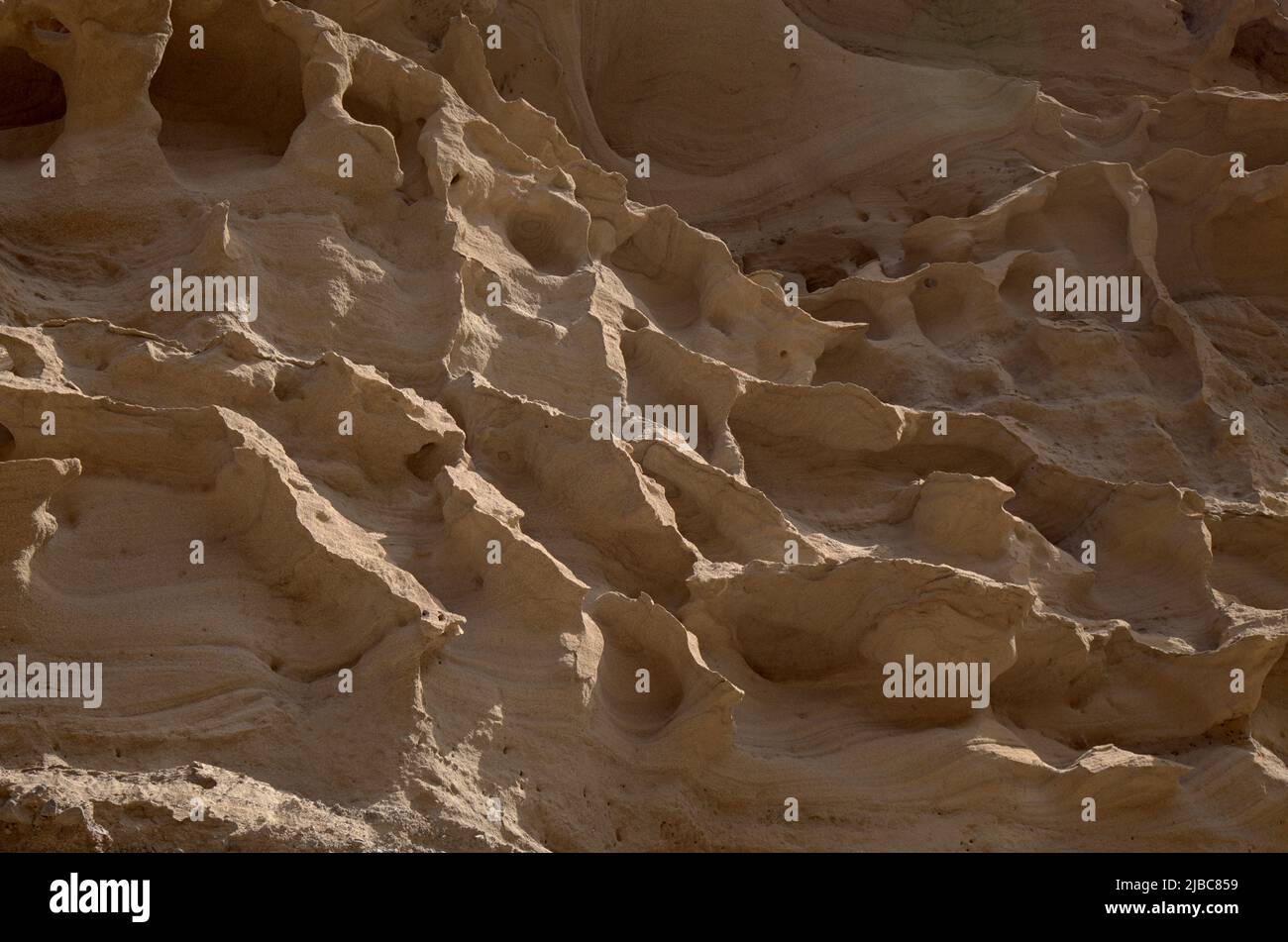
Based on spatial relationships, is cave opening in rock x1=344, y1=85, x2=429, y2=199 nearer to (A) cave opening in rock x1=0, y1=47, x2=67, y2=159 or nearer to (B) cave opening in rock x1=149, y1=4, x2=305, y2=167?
(B) cave opening in rock x1=149, y1=4, x2=305, y2=167

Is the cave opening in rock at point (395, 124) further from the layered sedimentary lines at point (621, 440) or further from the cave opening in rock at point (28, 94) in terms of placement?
the cave opening in rock at point (28, 94)

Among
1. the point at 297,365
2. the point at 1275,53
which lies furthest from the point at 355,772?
the point at 1275,53

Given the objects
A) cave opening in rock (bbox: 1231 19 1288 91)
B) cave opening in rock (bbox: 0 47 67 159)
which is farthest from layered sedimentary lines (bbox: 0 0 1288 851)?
cave opening in rock (bbox: 1231 19 1288 91)

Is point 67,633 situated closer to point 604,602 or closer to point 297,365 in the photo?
point 297,365

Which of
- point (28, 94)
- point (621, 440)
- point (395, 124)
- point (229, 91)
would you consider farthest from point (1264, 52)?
point (28, 94)

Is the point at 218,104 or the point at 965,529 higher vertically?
the point at 218,104

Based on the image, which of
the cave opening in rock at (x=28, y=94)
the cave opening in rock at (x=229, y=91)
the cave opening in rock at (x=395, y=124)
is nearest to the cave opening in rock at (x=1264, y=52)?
the cave opening in rock at (x=395, y=124)
